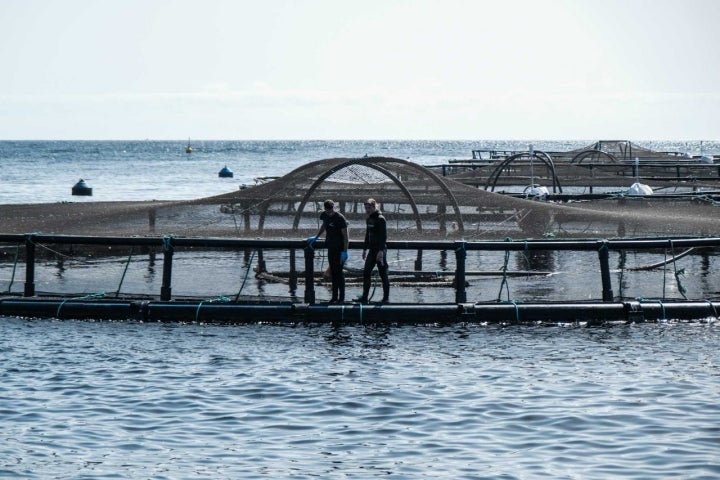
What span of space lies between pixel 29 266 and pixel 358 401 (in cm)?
860

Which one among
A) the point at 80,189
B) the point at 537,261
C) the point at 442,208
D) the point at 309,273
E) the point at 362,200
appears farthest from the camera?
the point at 80,189

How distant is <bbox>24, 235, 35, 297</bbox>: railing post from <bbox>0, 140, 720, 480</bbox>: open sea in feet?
3.52

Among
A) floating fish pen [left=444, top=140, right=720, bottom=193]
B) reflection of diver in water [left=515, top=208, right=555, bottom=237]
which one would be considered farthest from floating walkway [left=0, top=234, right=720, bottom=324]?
floating fish pen [left=444, top=140, right=720, bottom=193]

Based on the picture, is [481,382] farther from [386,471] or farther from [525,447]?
[386,471]

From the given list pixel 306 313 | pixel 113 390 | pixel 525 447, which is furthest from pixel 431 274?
pixel 525 447

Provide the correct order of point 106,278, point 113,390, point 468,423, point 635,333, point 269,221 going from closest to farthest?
point 468,423, point 113,390, point 635,333, point 106,278, point 269,221

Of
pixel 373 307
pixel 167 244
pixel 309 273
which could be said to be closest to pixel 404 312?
pixel 373 307

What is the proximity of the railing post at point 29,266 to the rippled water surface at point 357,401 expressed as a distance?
113cm

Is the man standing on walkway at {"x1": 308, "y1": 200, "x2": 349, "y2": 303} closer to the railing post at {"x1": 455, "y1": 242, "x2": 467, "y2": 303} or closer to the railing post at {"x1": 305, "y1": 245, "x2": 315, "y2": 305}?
the railing post at {"x1": 305, "y1": 245, "x2": 315, "y2": 305}

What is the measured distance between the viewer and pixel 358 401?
1505 cm

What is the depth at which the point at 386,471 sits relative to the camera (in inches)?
479

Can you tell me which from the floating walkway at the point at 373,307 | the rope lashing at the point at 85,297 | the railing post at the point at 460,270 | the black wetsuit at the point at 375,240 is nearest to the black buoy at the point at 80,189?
the rope lashing at the point at 85,297

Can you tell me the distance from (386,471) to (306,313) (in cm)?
798

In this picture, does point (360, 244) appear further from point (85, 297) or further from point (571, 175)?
point (571, 175)
